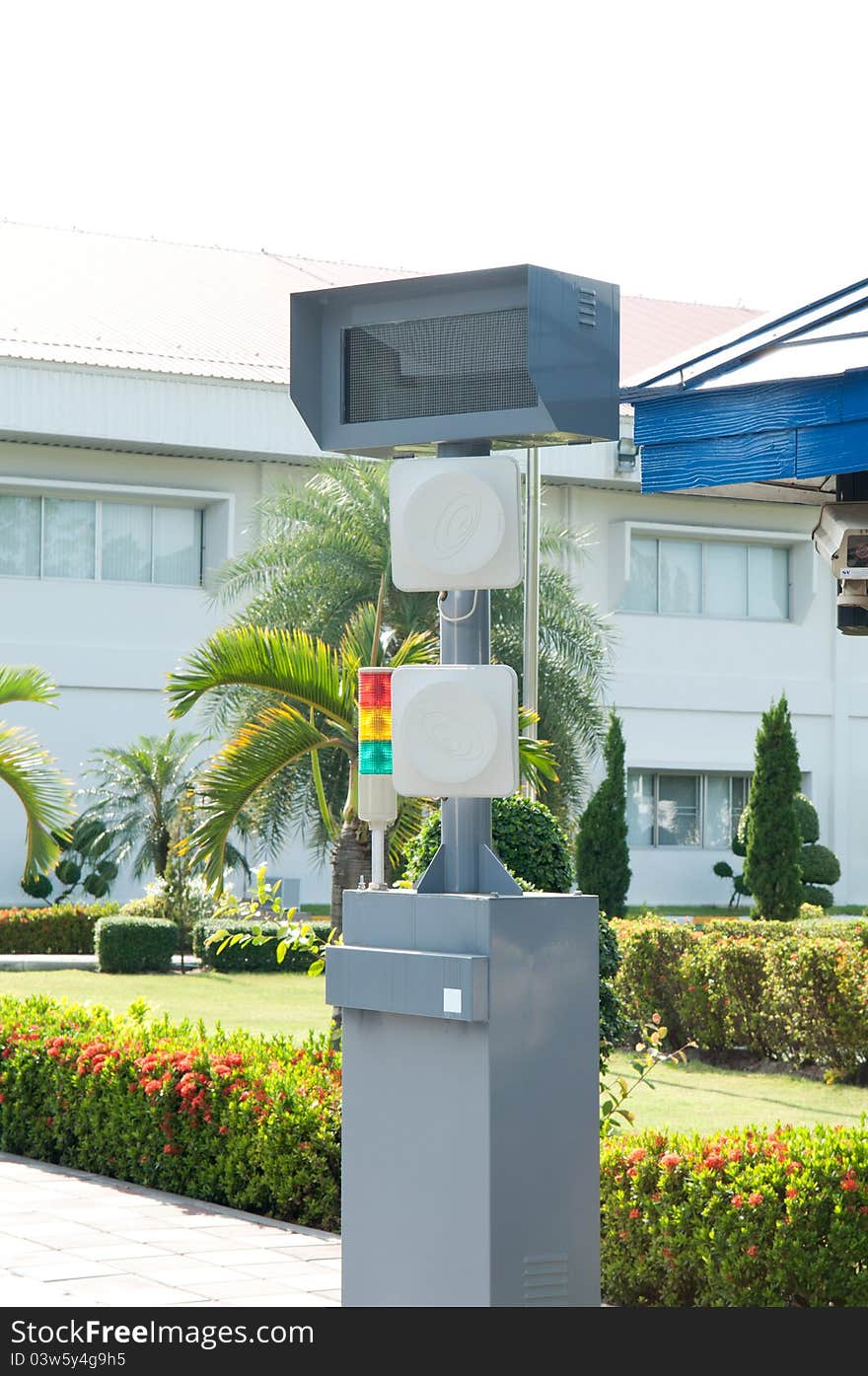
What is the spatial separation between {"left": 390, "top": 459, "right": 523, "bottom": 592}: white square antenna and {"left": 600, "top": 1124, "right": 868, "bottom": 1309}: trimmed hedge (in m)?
2.21

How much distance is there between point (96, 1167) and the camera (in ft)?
27.2

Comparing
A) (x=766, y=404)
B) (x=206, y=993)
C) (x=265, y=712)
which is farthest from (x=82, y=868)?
(x=766, y=404)

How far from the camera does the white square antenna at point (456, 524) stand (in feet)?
14.4

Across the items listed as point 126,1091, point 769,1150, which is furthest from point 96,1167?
point 769,1150

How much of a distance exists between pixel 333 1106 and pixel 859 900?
28074 millimetres

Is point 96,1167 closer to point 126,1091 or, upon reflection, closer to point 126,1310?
point 126,1091

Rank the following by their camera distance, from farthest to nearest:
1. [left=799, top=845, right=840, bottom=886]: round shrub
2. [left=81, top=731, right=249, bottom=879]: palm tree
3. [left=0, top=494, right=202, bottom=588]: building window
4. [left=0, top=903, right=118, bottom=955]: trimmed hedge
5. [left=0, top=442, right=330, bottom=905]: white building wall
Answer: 1. [left=799, top=845, right=840, bottom=886]: round shrub
2. [left=0, top=494, right=202, bottom=588]: building window
3. [left=0, top=442, right=330, bottom=905]: white building wall
4. [left=81, top=731, right=249, bottom=879]: palm tree
5. [left=0, top=903, right=118, bottom=955]: trimmed hedge

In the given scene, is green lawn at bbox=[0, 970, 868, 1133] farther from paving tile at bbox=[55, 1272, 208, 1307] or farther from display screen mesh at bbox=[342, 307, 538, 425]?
display screen mesh at bbox=[342, 307, 538, 425]

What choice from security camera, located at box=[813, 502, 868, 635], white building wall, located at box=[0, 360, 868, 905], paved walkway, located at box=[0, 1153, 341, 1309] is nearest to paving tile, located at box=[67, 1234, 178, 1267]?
paved walkway, located at box=[0, 1153, 341, 1309]

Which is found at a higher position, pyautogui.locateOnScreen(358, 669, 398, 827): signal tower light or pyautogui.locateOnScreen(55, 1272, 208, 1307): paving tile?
pyautogui.locateOnScreen(358, 669, 398, 827): signal tower light

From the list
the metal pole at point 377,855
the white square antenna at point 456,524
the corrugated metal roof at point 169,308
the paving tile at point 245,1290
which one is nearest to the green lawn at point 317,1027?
the paving tile at point 245,1290

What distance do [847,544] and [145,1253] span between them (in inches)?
Answer: 137

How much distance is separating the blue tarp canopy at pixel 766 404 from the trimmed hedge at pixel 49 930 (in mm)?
17976

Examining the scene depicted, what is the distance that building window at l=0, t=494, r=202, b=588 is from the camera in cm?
2816
